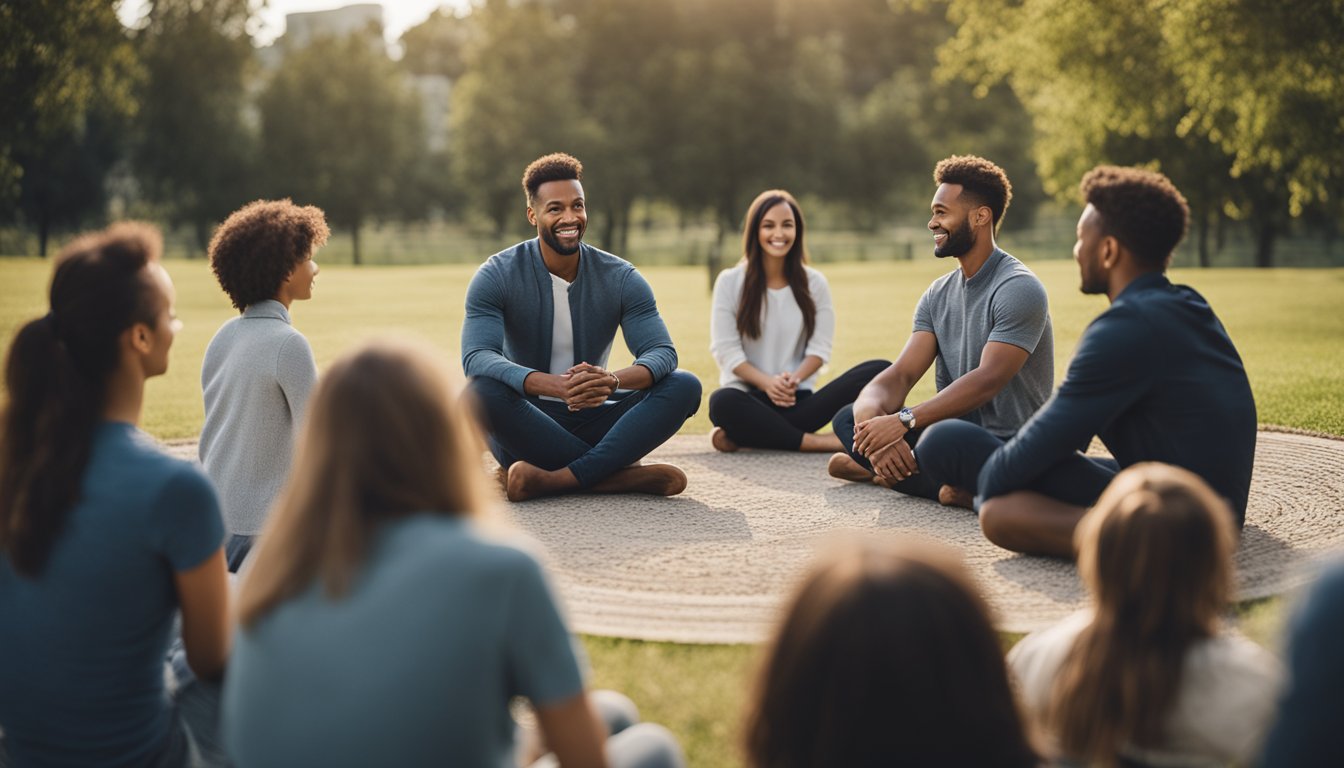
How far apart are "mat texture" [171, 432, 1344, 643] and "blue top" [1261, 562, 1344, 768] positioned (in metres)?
2.11

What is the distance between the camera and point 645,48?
65.3m

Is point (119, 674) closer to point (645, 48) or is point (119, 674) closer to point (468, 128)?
point (468, 128)

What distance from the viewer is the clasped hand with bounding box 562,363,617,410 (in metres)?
6.86

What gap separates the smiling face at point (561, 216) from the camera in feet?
24.5

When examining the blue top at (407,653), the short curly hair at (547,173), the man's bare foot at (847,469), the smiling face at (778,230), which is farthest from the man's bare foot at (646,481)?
the blue top at (407,653)

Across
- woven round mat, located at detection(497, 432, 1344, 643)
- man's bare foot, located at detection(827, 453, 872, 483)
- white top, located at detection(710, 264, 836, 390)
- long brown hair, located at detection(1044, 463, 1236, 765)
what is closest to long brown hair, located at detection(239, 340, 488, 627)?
long brown hair, located at detection(1044, 463, 1236, 765)

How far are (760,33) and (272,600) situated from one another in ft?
219

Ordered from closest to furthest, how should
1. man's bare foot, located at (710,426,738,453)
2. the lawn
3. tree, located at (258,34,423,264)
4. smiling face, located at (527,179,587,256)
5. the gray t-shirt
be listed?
the lawn < the gray t-shirt < smiling face, located at (527,179,587,256) < man's bare foot, located at (710,426,738,453) < tree, located at (258,34,423,264)

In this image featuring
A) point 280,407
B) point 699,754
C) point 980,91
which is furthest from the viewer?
point 980,91

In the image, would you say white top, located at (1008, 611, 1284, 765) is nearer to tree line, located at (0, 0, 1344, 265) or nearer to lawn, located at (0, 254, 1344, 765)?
lawn, located at (0, 254, 1344, 765)

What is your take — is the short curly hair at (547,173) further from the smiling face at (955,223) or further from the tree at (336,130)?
the tree at (336,130)

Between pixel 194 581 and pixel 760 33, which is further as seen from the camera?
pixel 760 33

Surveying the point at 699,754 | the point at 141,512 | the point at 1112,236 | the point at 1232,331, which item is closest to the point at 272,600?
the point at 141,512

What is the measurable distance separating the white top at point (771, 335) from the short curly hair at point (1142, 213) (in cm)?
403
